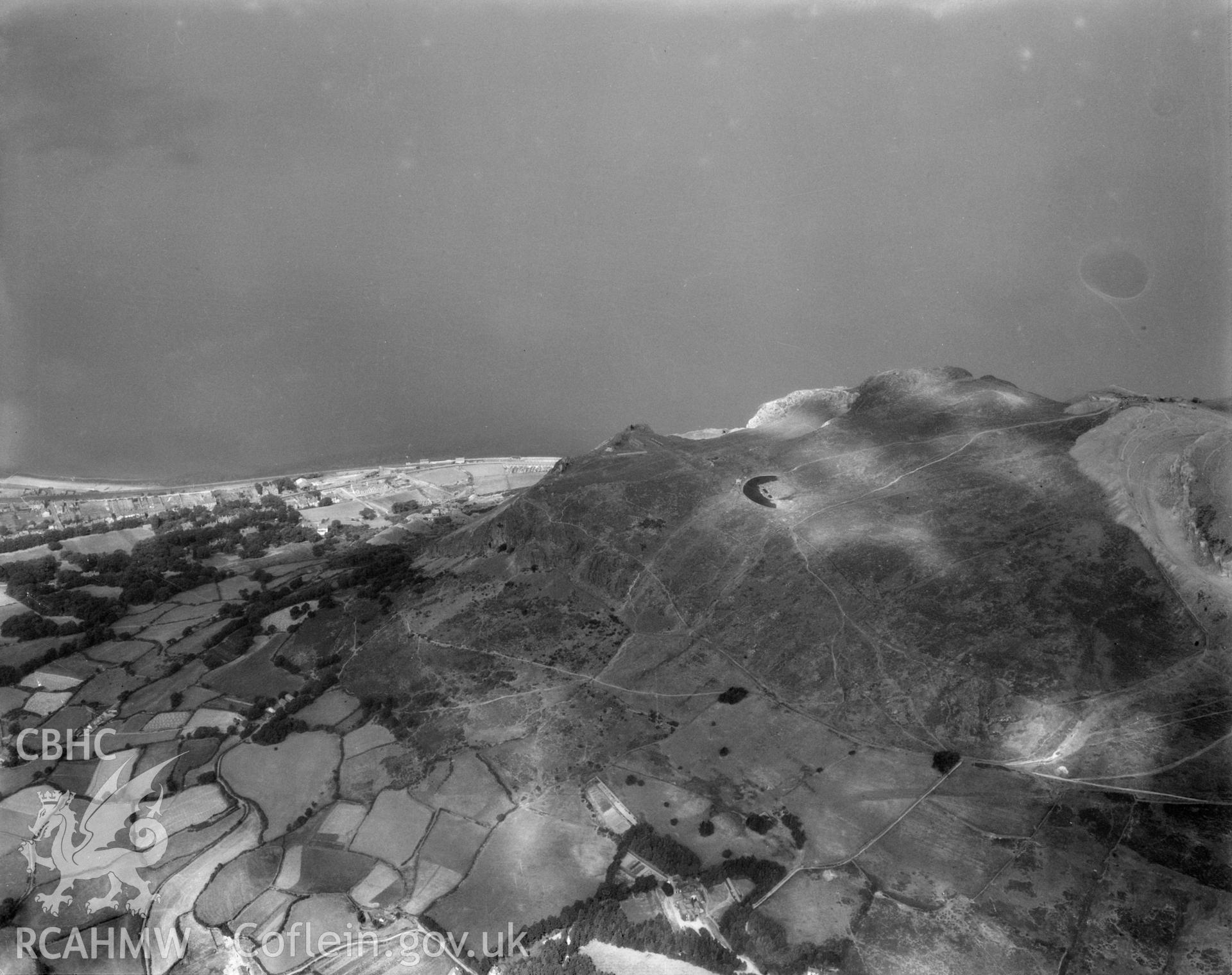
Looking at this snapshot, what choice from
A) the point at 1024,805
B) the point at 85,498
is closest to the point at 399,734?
the point at 1024,805

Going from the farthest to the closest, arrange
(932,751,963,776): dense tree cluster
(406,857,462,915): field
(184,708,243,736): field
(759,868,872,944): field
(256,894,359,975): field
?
(184,708,243,736): field → (932,751,963,776): dense tree cluster → (406,857,462,915): field → (256,894,359,975): field → (759,868,872,944): field

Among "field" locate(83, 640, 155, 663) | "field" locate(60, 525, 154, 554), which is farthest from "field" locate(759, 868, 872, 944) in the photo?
"field" locate(60, 525, 154, 554)

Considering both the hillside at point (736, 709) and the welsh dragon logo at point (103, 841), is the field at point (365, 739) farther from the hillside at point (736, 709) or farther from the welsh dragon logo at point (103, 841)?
the welsh dragon logo at point (103, 841)

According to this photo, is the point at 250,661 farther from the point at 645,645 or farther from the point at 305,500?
the point at 305,500

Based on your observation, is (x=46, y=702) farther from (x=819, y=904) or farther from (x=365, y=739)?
(x=819, y=904)

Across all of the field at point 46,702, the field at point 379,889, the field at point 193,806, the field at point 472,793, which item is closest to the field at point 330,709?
the field at point 193,806

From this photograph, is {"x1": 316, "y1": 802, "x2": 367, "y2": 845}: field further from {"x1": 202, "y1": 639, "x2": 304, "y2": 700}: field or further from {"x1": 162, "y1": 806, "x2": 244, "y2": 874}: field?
{"x1": 202, "y1": 639, "x2": 304, "y2": 700}: field
